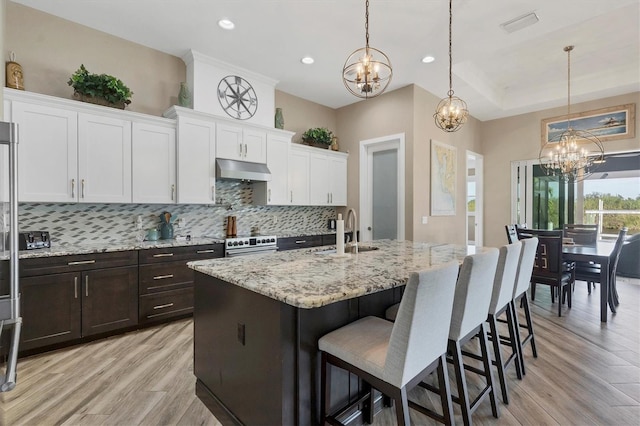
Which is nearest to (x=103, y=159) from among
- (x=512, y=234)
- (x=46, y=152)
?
(x=46, y=152)

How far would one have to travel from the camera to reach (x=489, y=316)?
2.11 metres

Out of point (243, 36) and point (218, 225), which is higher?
point (243, 36)

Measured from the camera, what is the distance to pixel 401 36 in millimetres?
3436

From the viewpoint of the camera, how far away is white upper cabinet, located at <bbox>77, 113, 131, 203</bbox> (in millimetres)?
3045

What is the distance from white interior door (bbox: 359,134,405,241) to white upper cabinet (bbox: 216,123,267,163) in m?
1.88

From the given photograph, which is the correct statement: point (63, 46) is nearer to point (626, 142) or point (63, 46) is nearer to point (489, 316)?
point (489, 316)

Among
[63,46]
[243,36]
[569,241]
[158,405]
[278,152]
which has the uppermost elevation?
[243,36]

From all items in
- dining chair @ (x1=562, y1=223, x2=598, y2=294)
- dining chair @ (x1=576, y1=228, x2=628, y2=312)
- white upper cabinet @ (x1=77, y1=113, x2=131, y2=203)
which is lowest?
dining chair @ (x1=576, y1=228, x2=628, y2=312)

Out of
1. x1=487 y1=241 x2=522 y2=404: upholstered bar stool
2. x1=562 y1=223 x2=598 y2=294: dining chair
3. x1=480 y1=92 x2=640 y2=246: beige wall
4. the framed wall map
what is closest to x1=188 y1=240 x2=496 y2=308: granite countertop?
x1=487 y1=241 x2=522 y2=404: upholstered bar stool

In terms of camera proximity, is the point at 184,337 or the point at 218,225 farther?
the point at 218,225

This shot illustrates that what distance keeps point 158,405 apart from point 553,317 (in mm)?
4109

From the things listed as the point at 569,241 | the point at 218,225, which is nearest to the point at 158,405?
the point at 218,225

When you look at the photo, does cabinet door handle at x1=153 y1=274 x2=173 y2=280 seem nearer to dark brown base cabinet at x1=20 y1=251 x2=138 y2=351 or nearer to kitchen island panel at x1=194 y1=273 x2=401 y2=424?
dark brown base cabinet at x1=20 y1=251 x2=138 y2=351

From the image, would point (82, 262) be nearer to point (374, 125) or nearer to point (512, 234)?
point (374, 125)
